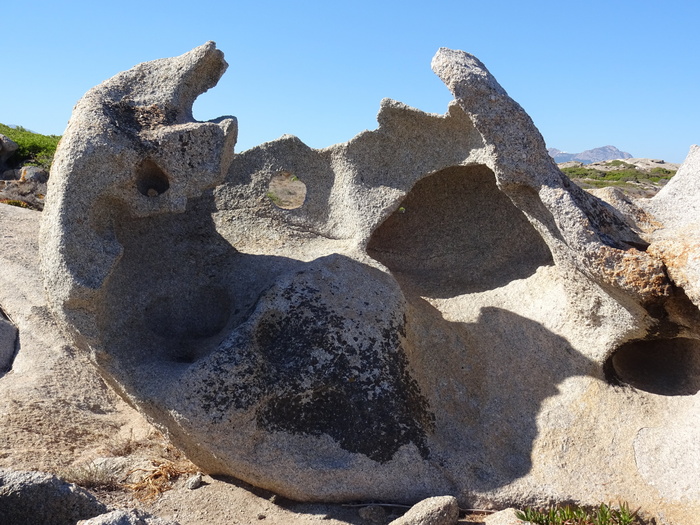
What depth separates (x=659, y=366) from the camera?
14.8ft

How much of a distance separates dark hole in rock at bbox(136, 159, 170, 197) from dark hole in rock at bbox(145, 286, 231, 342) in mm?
730

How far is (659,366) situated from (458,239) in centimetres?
171

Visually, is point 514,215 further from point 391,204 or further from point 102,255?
point 102,255

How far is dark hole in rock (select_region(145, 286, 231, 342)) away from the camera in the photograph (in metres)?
4.41

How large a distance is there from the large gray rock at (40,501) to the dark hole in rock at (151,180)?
73.1 inches

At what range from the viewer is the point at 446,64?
400 centimetres

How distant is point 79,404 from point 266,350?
80.0 inches

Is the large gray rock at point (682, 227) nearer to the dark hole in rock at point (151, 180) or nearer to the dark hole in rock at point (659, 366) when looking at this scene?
the dark hole in rock at point (659, 366)

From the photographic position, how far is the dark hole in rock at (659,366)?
427 cm

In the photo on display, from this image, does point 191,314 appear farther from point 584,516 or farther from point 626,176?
point 626,176

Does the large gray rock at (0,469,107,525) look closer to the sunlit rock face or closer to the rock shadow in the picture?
the sunlit rock face

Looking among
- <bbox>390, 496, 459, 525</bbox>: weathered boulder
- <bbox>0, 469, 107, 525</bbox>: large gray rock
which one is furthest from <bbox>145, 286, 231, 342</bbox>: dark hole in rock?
<bbox>390, 496, 459, 525</bbox>: weathered boulder

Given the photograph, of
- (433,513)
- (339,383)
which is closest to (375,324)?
Answer: (339,383)

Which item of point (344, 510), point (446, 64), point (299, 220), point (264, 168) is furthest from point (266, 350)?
point (446, 64)
